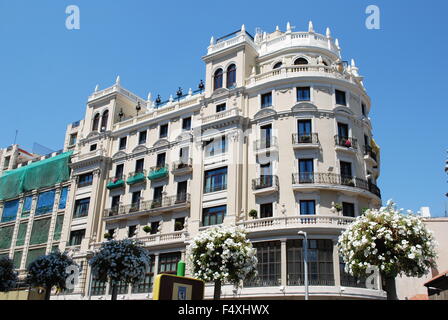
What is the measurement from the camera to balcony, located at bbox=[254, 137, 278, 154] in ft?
123

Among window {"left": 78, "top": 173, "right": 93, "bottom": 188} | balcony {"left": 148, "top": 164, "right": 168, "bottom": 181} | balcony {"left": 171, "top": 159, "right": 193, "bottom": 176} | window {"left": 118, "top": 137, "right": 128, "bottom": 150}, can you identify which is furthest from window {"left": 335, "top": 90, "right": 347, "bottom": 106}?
window {"left": 78, "top": 173, "right": 93, "bottom": 188}

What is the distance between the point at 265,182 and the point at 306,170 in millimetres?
3516

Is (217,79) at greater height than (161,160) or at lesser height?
greater

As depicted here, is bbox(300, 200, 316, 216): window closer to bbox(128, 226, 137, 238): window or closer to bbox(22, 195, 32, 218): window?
bbox(128, 226, 137, 238): window

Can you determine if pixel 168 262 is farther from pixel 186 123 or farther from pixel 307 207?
pixel 186 123

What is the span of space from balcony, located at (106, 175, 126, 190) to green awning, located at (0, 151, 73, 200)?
26.6 feet

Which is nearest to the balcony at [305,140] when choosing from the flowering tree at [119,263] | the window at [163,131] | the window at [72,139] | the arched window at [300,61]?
the arched window at [300,61]

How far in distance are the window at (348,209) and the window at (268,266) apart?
6.46 meters

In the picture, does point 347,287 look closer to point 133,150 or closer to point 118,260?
point 118,260

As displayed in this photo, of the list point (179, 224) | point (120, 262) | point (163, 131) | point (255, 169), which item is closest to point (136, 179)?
point (163, 131)

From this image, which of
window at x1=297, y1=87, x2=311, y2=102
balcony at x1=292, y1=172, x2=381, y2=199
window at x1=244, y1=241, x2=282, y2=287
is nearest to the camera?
window at x1=244, y1=241, x2=282, y2=287

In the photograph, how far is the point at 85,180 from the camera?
49.7 m

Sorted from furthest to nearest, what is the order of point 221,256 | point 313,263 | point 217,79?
point 217,79 < point 313,263 < point 221,256
